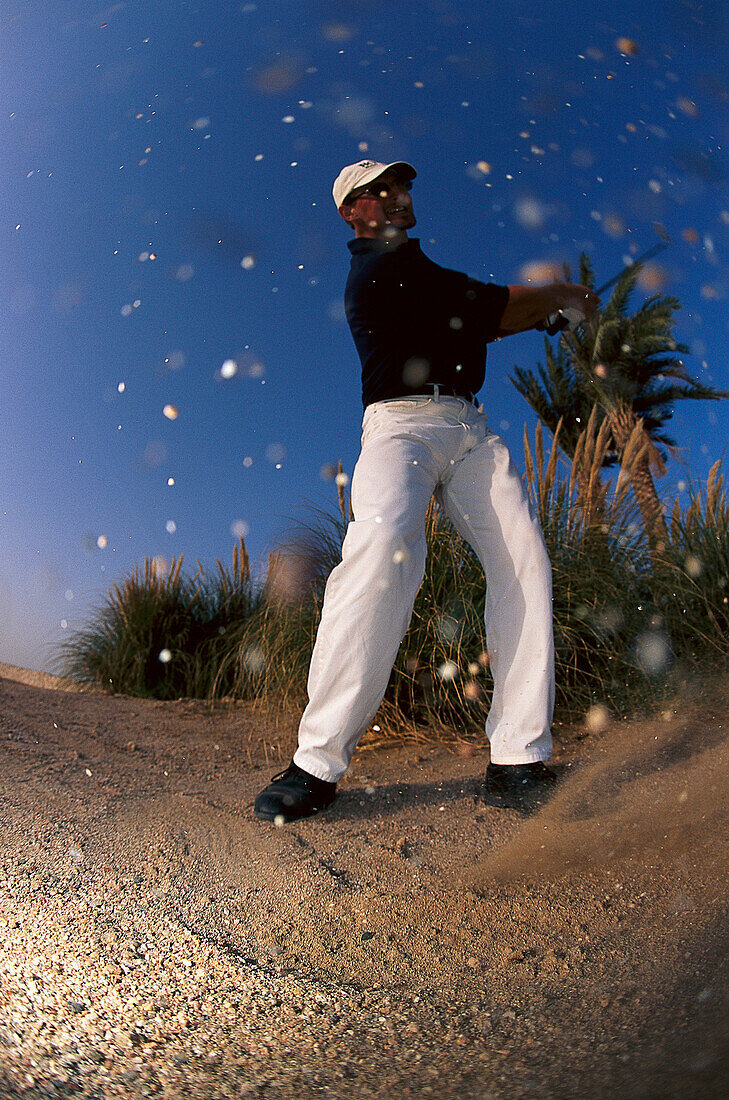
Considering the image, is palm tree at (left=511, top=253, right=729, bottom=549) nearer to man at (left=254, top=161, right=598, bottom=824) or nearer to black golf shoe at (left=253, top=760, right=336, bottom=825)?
man at (left=254, top=161, right=598, bottom=824)

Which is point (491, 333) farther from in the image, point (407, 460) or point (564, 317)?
point (407, 460)

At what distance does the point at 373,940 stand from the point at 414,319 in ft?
2.84

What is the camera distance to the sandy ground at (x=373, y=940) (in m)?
0.52

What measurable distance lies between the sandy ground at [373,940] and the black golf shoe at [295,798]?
0.02m

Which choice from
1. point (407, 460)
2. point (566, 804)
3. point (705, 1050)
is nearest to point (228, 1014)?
point (705, 1050)

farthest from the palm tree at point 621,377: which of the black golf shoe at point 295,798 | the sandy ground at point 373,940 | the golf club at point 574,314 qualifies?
the black golf shoe at point 295,798

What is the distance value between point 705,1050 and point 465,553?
1541 millimetres

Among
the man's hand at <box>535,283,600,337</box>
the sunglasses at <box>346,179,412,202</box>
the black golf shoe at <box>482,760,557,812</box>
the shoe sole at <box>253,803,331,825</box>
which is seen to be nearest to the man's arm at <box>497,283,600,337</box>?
the man's hand at <box>535,283,600,337</box>

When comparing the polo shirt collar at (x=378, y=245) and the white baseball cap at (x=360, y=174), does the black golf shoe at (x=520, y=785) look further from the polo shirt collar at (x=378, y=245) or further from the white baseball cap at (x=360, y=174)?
the white baseball cap at (x=360, y=174)

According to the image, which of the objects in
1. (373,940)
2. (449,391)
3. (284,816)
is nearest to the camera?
(373,940)

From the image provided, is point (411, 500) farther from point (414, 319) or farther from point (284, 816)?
point (284, 816)

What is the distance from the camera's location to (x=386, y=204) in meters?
1.10

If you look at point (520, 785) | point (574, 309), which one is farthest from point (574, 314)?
point (520, 785)

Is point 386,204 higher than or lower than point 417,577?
higher
